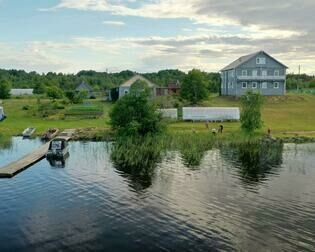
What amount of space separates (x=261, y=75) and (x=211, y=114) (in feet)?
101

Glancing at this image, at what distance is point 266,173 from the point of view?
3650 centimetres

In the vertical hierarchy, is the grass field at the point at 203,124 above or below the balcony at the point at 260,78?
below

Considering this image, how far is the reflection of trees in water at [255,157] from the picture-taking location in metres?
36.1

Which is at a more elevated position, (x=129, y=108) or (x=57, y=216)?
(x=129, y=108)

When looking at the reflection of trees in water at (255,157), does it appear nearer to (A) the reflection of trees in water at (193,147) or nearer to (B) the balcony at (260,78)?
(A) the reflection of trees in water at (193,147)

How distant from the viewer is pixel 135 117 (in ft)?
180

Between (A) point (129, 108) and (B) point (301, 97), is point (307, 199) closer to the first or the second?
(A) point (129, 108)

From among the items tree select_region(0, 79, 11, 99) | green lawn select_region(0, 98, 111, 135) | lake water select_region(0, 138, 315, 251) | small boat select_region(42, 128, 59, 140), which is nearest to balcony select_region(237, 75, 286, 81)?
green lawn select_region(0, 98, 111, 135)

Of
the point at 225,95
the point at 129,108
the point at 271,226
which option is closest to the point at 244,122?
the point at 129,108

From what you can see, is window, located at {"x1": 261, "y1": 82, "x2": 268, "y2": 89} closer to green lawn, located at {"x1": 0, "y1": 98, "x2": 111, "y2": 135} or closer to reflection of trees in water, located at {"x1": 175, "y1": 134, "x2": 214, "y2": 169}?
green lawn, located at {"x1": 0, "y1": 98, "x2": 111, "y2": 135}

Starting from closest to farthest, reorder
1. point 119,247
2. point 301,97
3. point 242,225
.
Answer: point 119,247 < point 242,225 < point 301,97

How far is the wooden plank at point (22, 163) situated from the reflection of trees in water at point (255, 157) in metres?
20.2

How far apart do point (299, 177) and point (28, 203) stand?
887 inches

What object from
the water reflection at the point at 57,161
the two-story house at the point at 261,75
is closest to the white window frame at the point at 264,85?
the two-story house at the point at 261,75
